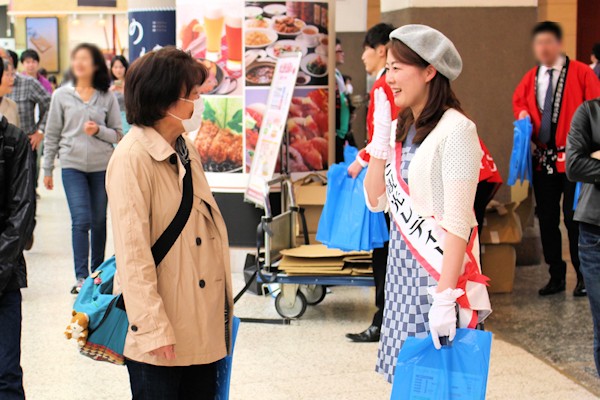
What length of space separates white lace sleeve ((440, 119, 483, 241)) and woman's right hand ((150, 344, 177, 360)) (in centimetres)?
92

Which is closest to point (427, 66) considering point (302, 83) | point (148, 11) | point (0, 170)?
point (0, 170)

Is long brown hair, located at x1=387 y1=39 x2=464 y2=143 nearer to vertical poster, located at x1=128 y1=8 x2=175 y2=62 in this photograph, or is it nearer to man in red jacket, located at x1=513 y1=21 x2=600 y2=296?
man in red jacket, located at x1=513 y1=21 x2=600 y2=296

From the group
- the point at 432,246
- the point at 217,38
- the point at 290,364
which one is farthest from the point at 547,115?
the point at 432,246

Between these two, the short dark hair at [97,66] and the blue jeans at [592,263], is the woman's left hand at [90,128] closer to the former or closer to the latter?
the short dark hair at [97,66]

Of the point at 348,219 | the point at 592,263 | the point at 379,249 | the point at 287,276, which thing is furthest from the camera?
the point at 287,276

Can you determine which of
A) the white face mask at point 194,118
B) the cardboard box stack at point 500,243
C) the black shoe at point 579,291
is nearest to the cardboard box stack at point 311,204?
the cardboard box stack at point 500,243

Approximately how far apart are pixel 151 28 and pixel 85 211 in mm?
2676

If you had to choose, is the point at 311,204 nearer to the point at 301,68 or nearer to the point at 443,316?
the point at 301,68

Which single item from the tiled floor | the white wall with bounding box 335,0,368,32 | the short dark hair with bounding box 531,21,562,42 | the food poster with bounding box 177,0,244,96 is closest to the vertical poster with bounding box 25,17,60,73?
the white wall with bounding box 335,0,368,32

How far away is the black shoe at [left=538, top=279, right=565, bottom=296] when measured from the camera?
7.47 m

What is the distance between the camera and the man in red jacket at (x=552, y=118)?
7.30m

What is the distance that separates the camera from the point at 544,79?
7434 mm

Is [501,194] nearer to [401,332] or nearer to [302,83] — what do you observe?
[302,83]

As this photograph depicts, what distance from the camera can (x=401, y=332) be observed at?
3.21 metres
